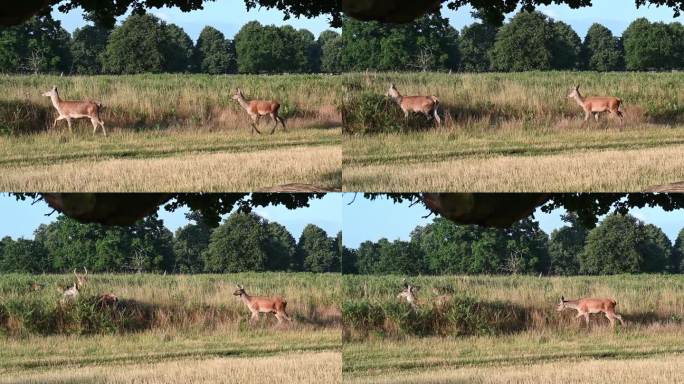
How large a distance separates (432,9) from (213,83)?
204 centimetres

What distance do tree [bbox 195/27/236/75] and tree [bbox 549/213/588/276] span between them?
2986mm

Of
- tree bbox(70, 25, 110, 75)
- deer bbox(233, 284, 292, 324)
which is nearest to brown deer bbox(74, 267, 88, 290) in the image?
deer bbox(233, 284, 292, 324)

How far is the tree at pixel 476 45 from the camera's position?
11867mm

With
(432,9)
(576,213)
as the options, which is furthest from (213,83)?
(576,213)

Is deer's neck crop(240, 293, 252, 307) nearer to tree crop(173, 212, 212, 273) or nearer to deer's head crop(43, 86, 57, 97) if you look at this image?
tree crop(173, 212, 212, 273)

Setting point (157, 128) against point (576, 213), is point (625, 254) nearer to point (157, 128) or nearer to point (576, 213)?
point (576, 213)

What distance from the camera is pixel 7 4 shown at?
35.1 ft

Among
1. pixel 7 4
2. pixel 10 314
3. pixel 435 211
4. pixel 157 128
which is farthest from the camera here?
pixel 10 314

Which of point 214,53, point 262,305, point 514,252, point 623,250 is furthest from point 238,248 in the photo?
point 623,250

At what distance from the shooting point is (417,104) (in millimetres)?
11453

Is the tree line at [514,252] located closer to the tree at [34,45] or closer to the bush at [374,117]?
the bush at [374,117]

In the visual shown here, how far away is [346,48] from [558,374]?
3251 millimetres

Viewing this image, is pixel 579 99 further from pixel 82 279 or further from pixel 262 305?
pixel 82 279

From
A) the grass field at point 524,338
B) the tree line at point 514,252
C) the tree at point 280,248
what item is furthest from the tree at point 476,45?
the tree at point 280,248
